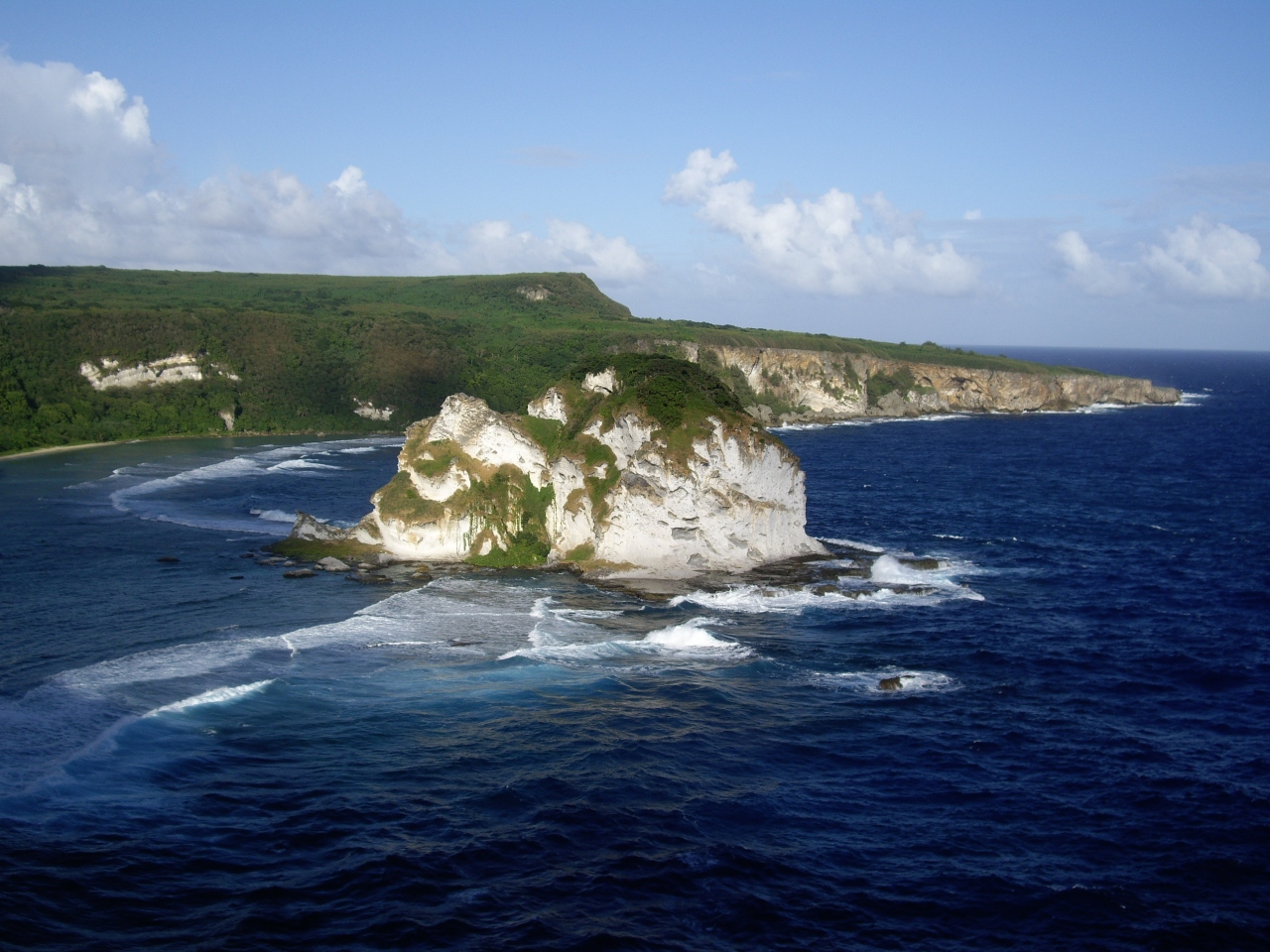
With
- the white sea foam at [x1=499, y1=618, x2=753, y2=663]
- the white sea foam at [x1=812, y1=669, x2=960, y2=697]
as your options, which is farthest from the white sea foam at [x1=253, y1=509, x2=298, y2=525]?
the white sea foam at [x1=812, y1=669, x2=960, y2=697]

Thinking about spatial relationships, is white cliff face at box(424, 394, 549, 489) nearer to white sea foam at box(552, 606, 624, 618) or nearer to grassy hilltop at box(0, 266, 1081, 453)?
white sea foam at box(552, 606, 624, 618)

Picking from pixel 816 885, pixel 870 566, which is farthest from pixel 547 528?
pixel 816 885

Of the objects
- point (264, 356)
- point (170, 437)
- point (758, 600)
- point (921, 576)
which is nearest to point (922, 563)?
point (921, 576)

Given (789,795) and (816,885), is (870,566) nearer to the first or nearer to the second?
(789,795)

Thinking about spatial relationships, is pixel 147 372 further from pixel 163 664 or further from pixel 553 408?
pixel 163 664

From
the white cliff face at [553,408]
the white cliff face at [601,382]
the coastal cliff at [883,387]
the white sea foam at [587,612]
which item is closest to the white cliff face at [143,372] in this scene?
the coastal cliff at [883,387]
